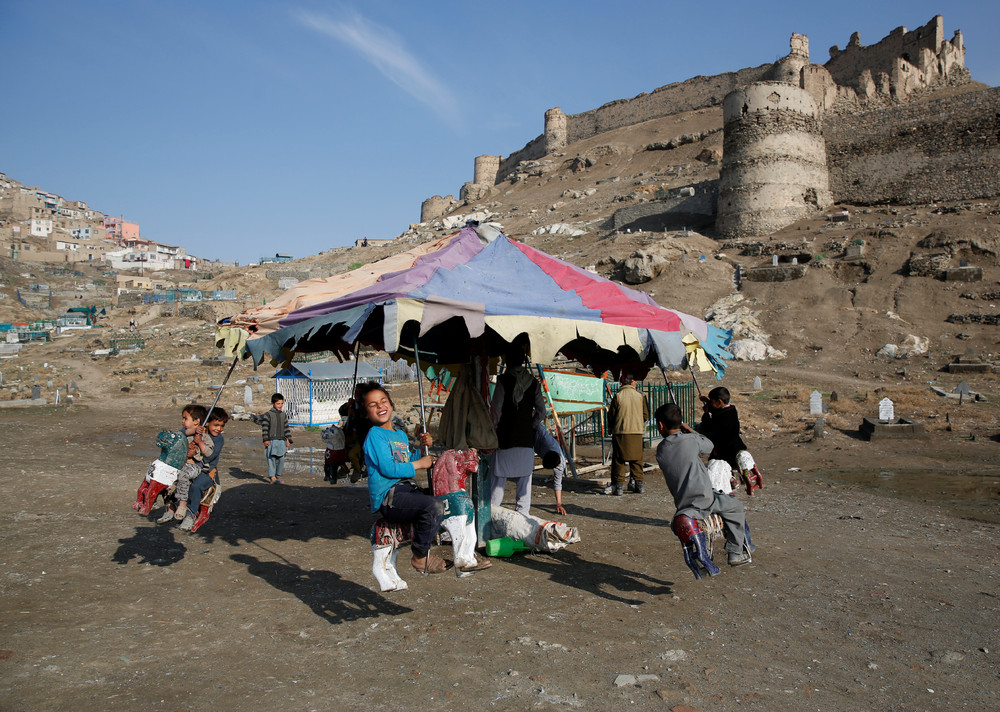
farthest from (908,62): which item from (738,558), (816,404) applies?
(738,558)

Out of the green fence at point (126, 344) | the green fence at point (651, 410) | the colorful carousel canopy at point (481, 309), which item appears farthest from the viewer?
the green fence at point (126, 344)

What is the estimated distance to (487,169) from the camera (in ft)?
335

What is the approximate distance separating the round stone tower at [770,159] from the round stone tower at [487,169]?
213ft

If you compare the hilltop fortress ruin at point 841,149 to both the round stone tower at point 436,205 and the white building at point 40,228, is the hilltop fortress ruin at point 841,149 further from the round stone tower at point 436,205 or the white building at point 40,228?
the white building at point 40,228

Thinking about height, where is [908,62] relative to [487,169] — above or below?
below

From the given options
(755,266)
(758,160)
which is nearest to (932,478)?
(755,266)

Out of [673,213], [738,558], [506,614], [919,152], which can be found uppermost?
[919,152]

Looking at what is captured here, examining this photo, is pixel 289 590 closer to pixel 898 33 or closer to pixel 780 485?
pixel 780 485

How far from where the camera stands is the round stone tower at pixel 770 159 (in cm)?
3831

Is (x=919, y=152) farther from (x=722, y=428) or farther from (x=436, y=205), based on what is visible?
(x=436, y=205)

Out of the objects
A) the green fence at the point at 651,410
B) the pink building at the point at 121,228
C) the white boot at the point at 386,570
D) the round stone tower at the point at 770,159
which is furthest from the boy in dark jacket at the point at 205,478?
the pink building at the point at 121,228

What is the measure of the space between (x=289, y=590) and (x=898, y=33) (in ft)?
214

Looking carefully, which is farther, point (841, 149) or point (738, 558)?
point (841, 149)

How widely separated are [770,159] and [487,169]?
225ft
